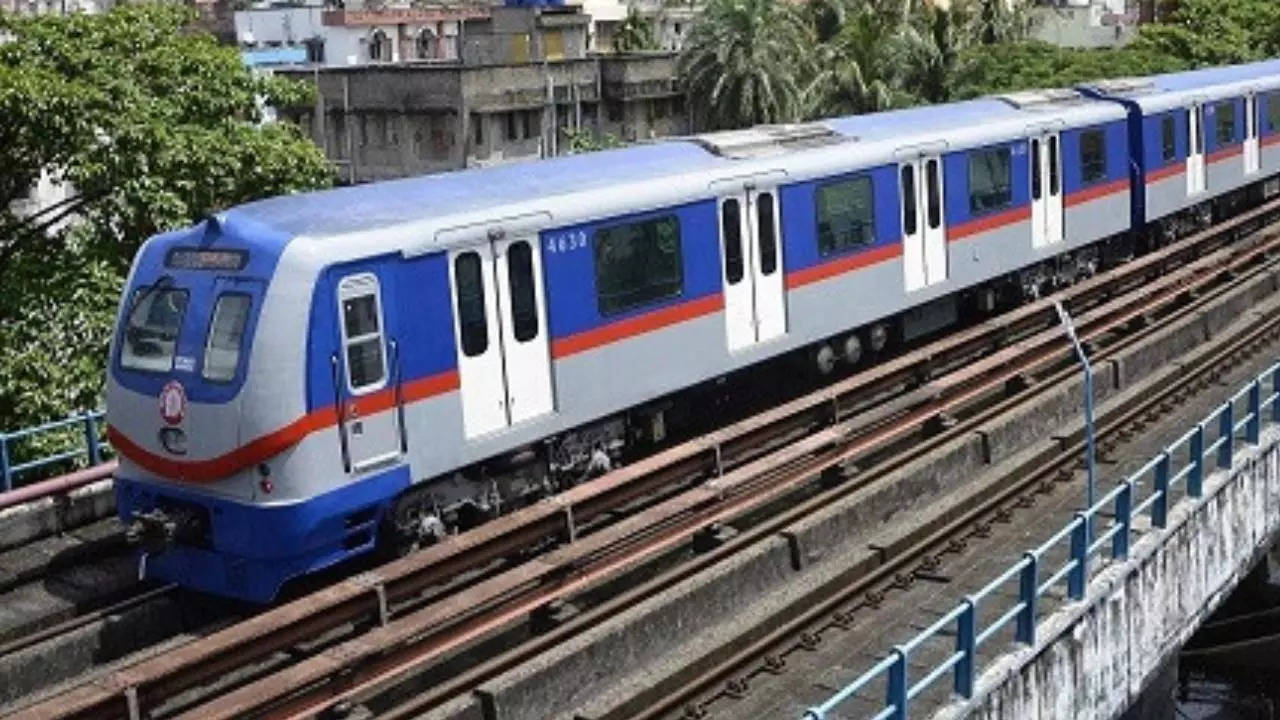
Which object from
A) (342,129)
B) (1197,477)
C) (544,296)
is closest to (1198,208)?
(1197,477)

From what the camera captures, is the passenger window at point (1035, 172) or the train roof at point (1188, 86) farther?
the train roof at point (1188, 86)

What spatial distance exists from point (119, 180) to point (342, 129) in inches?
1309

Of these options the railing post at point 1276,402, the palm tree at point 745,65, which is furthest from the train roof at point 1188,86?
the palm tree at point 745,65

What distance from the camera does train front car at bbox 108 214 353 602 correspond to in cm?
1070

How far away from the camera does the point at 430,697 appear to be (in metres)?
9.71

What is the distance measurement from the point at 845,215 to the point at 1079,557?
21.0ft

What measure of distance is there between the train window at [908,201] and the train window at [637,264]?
421 cm

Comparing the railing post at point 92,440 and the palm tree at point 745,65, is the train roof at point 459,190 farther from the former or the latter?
the palm tree at point 745,65

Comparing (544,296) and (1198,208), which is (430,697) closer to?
(544,296)

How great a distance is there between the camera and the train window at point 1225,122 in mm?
26102

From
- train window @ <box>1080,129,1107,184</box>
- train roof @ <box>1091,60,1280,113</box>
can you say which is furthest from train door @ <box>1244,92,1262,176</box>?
train window @ <box>1080,129,1107,184</box>

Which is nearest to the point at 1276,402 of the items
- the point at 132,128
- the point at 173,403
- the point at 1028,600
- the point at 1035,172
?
the point at 1035,172

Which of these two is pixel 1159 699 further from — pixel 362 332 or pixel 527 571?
pixel 362 332

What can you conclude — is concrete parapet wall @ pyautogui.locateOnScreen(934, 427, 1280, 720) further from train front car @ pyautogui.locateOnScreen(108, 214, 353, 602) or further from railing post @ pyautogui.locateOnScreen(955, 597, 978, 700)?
train front car @ pyautogui.locateOnScreen(108, 214, 353, 602)
